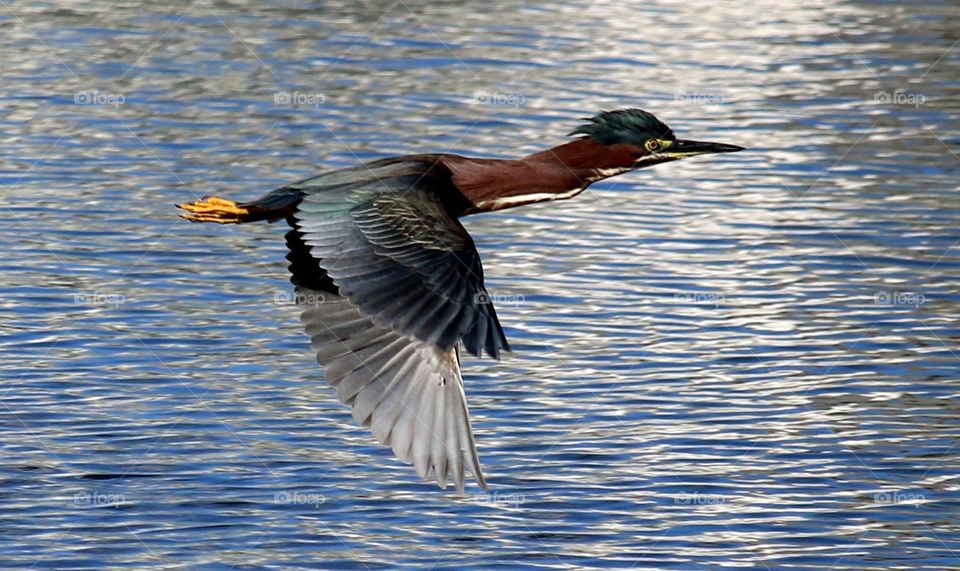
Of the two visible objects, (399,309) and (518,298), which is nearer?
(399,309)

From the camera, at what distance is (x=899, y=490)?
28.5 feet

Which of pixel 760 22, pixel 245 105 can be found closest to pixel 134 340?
pixel 245 105

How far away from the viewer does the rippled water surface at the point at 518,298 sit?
814 centimetres

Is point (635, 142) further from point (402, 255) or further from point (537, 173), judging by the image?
point (402, 255)

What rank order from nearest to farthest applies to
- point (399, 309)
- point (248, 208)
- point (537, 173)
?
point (399, 309), point (248, 208), point (537, 173)

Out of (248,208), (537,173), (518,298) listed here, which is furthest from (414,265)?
(518,298)

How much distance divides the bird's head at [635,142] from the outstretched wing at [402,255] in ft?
2.88

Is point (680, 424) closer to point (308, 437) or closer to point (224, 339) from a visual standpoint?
point (308, 437)

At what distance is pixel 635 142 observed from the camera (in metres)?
8.23

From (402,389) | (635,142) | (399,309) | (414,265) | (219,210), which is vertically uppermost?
(635,142)

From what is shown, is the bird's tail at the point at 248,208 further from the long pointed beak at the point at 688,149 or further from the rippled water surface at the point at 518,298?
the long pointed beak at the point at 688,149

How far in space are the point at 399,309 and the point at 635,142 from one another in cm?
176

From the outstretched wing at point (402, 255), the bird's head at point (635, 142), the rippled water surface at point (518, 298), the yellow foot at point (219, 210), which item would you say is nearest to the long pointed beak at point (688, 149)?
the bird's head at point (635, 142)

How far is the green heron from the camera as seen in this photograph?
6.89 m
